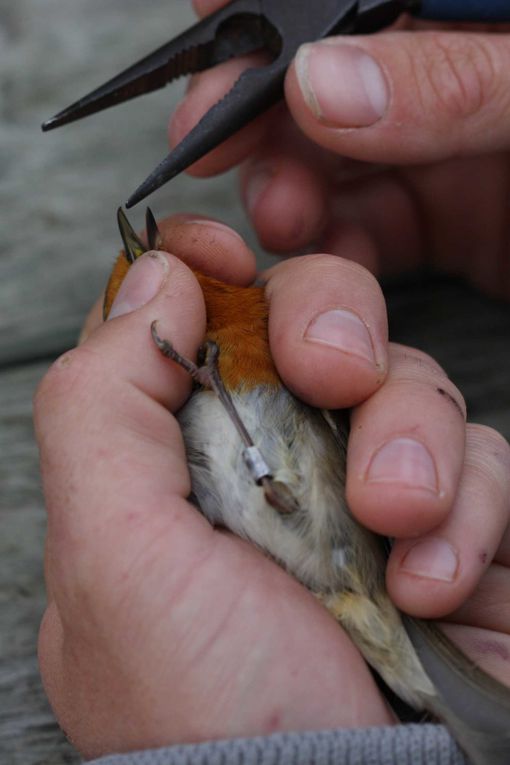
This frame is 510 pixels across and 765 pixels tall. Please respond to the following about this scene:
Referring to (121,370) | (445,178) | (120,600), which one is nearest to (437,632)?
(120,600)

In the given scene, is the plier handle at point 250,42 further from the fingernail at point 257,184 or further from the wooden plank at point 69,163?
the wooden plank at point 69,163

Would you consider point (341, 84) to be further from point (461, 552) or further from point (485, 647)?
point (485, 647)

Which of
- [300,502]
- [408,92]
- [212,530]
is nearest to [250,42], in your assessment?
[408,92]

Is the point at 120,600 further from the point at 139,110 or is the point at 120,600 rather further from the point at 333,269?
the point at 139,110

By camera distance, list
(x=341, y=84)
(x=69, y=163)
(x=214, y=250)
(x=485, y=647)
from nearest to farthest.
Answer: (x=485, y=647) < (x=341, y=84) < (x=214, y=250) < (x=69, y=163)

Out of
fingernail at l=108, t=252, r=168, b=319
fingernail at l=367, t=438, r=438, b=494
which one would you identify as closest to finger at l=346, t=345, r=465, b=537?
fingernail at l=367, t=438, r=438, b=494

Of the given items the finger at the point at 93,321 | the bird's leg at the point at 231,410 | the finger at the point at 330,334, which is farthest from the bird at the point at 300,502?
the finger at the point at 93,321

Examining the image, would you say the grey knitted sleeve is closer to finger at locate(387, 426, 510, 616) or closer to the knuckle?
finger at locate(387, 426, 510, 616)
